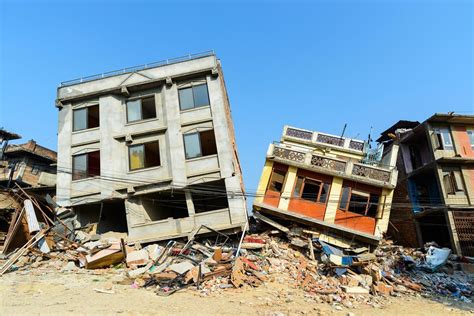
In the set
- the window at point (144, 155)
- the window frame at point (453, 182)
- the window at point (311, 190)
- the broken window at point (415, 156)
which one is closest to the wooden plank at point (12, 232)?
the window at point (144, 155)

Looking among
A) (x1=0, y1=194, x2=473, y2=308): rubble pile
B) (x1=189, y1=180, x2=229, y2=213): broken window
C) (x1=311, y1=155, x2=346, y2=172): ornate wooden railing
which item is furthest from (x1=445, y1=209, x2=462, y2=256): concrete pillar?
(x1=189, y1=180, x2=229, y2=213): broken window

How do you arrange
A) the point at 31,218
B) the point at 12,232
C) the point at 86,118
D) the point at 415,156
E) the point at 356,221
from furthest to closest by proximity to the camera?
the point at 415,156 < the point at 86,118 < the point at 356,221 < the point at 31,218 < the point at 12,232

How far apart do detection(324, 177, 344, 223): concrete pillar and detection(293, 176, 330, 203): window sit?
0.28 m

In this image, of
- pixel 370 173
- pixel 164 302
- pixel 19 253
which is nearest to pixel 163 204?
pixel 19 253

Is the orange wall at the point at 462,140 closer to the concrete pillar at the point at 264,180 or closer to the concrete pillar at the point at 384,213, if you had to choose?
the concrete pillar at the point at 384,213

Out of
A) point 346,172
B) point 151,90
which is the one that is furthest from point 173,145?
point 346,172

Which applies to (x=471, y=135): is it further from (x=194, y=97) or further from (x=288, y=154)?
(x=194, y=97)

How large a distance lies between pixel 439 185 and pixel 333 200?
319 inches

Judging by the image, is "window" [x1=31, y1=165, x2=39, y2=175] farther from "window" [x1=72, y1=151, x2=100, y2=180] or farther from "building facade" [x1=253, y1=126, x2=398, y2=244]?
"building facade" [x1=253, y1=126, x2=398, y2=244]

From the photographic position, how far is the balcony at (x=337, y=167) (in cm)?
1827

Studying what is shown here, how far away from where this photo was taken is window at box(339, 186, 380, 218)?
59.6 feet

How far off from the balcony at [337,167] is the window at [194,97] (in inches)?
201

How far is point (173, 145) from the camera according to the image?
18.8 m

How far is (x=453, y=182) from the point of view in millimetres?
20766
